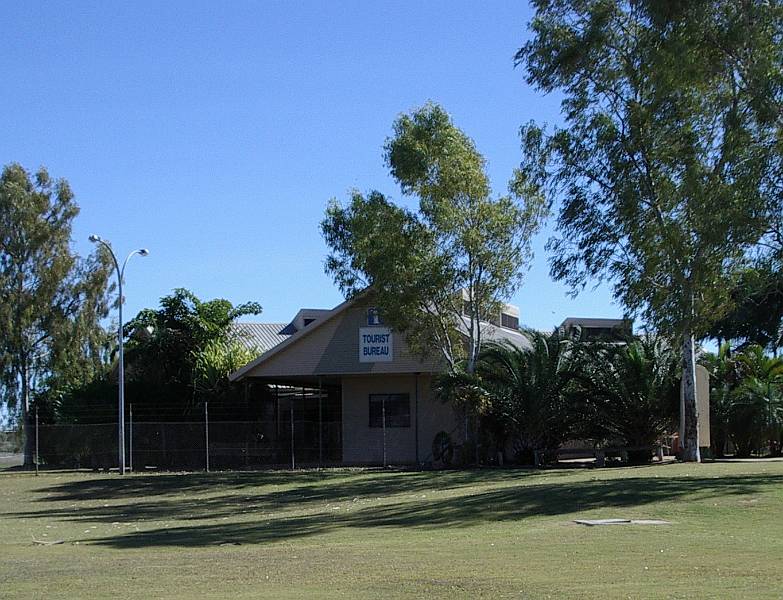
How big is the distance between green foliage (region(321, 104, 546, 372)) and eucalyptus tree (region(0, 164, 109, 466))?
21098 millimetres

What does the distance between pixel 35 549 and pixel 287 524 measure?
4506mm

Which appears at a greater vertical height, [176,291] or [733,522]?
[176,291]

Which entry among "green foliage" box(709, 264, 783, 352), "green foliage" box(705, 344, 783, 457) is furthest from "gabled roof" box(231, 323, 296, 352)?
"green foliage" box(705, 344, 783, 457)

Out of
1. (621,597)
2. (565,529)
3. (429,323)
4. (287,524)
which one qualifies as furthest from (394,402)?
(621,597)

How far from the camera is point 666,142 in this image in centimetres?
2375

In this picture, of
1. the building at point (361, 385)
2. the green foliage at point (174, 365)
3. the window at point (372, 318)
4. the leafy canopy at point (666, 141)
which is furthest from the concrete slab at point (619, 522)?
the green foliage at point (174, 365)

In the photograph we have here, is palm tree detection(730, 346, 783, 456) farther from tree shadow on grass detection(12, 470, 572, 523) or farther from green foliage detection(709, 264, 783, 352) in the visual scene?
tree shadow on grass detection(12, 470, 572, 523)

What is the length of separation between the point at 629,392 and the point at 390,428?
9989 mm

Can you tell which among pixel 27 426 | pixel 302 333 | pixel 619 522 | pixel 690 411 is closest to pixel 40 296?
pixel 27 426

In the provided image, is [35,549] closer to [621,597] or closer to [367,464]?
[621,597]

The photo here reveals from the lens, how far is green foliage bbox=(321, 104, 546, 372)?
32.5m

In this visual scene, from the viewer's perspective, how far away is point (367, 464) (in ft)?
125

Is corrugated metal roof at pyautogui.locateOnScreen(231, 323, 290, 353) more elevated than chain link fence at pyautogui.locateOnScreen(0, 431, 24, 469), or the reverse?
corrugated metal roof at pyautogui.locateOnScreen(231, 323, 290, 353)

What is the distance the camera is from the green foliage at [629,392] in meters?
32.7
